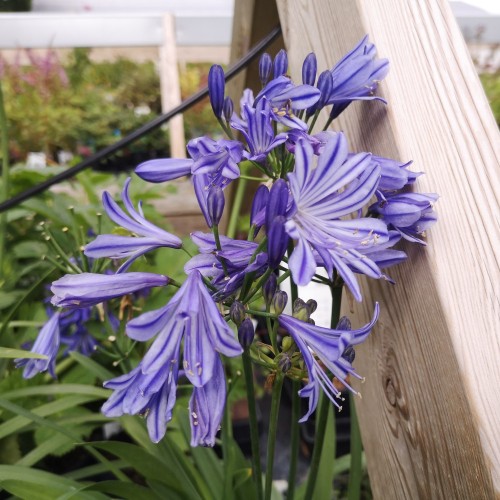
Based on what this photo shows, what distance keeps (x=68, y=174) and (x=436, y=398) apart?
711 mm

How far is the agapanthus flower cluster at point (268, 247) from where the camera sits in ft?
1.35

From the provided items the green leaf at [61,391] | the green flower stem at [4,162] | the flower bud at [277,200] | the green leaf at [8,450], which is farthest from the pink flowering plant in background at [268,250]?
the green leaf at [8,450]

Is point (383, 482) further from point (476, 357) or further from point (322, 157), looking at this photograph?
point (322, 157)

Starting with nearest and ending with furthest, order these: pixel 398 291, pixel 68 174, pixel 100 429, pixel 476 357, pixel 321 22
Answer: pixel 476 357, pixel 398 291, pixel 321 22, pixel 68 174, pixel 100 429

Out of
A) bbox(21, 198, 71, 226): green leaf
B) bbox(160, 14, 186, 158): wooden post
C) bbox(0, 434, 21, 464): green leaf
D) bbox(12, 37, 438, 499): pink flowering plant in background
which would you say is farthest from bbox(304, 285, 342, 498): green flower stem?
bbox(160, 14, 186, 158): wooden post

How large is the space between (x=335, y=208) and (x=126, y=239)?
0.20 meters

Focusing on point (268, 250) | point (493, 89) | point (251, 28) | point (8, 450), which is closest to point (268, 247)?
point (268, 250)

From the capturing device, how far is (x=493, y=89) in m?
2.84

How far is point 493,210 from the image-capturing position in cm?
45

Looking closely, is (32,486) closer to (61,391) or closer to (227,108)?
(61,391)

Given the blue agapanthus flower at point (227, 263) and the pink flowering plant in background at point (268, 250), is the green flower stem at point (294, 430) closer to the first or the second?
the pink flowering plant in background at point (268, 250)

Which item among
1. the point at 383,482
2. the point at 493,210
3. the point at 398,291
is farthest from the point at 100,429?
the point at 493,210

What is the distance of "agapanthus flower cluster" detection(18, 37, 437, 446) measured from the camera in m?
0.41

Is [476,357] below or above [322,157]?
below
